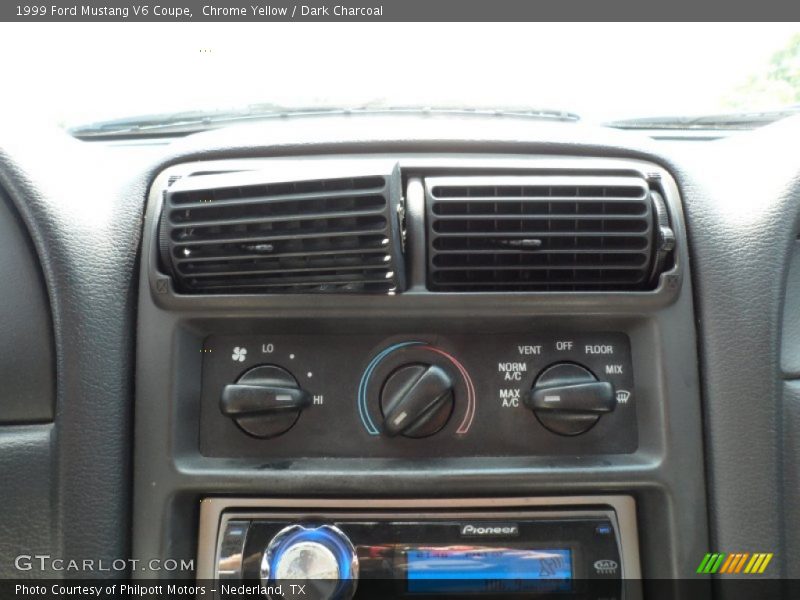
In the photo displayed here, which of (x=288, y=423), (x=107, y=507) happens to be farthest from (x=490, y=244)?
(x=107, y=507)

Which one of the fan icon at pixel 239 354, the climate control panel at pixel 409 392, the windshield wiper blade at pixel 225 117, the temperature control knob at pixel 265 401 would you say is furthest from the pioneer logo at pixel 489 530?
the windshield wiper blade at pixel 225 117

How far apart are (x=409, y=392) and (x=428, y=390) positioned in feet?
0.10

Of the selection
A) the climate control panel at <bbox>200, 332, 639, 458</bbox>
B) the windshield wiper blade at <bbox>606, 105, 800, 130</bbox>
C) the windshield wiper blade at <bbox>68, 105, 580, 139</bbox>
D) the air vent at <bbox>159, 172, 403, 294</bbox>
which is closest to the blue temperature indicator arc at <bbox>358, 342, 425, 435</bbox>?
the climate control panel at <bbox>200, 332, 639, 458</bbox>

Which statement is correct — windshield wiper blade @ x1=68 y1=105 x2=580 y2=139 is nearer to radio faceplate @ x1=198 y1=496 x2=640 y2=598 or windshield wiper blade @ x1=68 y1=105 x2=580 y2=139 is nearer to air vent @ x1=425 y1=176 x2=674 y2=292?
air vent @ x1=425 y1=176 x2=674 y2=292

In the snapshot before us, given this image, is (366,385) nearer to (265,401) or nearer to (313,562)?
(265,401)

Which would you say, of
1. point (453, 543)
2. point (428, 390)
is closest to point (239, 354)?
point (428, 390)

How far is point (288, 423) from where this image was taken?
108 centimetres

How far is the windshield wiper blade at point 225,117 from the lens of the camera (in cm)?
149

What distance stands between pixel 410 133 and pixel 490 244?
264 mm

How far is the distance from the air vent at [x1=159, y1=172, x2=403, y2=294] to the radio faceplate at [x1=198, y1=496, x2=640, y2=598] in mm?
356

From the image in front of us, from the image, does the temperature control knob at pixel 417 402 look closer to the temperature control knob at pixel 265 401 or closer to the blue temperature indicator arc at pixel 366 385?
the blue temperature indicator arc at pixel 366 385

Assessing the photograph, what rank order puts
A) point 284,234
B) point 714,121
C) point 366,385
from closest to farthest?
point 284,234, point 366,385, point 714,121

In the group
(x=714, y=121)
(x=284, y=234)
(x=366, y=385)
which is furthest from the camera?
(x=714, y=121)

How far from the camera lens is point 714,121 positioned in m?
1.49
